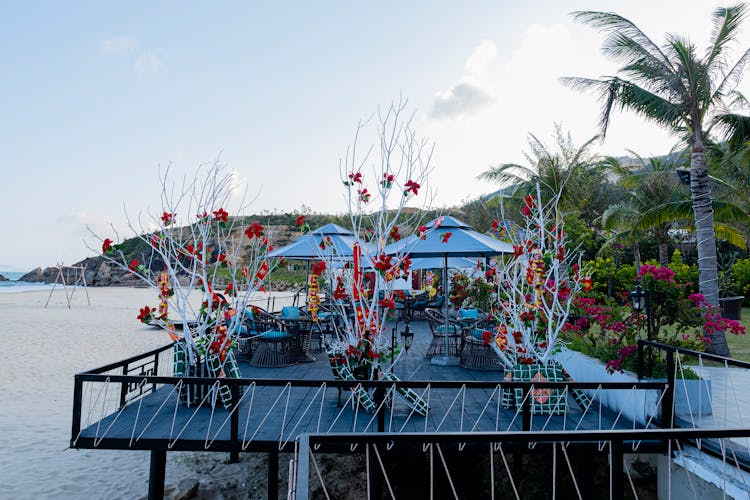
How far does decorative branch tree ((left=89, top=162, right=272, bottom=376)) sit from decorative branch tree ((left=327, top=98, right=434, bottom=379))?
1153 mm

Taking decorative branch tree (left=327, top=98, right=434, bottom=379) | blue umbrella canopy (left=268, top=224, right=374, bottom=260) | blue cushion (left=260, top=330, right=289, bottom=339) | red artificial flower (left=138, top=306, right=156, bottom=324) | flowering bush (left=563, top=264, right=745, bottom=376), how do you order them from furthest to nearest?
blue umbrella canopy (left=268, top=224, right=374, bottom=260) < blue cushion (left=260, top=330, right=289, bottom=339) < flowering bush (left=563, top=264, right=745, bottom=376) < red artificial flower (left=138, top=306, right=156, bottom=324) < decorative branch tree (left=327, top=98, right=434, bottom=379)

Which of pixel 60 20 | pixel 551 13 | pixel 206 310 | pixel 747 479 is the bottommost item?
pixel 747 479

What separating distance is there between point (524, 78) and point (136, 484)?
10.1 meters

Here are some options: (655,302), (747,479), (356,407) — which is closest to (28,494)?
(356,407)

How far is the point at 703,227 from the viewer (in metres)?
9.38

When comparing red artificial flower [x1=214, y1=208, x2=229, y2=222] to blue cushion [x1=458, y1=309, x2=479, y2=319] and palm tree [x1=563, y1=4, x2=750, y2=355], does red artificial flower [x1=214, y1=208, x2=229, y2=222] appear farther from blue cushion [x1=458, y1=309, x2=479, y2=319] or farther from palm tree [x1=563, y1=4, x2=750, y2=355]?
palm tree [x1=563, y1=4, x2=750, y2=355]

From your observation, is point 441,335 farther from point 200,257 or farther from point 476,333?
point 200,257

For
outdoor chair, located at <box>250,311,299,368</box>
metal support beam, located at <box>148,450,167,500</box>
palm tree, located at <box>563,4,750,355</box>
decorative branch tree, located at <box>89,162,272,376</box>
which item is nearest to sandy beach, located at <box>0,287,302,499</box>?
metal support beam, located at <box>148,450,167,500</box>

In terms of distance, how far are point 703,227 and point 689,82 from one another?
3052mm

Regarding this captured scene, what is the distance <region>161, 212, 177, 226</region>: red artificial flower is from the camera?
219 inches

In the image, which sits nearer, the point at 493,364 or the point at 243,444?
the point at 243,444

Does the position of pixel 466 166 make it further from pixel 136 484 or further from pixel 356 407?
pixel 136 484

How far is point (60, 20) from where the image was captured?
11.6 m

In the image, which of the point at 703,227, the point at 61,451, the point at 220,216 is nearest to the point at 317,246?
the point at 220,216
